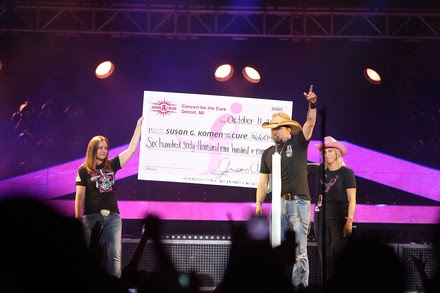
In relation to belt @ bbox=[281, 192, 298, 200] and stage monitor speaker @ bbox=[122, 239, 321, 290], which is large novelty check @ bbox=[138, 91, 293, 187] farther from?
belt @ bbox=[281, 192, 298, 200]

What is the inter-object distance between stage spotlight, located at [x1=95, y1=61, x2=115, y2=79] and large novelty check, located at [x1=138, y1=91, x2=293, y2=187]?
2.72ft

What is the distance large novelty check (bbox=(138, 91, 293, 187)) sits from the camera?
30.2ft

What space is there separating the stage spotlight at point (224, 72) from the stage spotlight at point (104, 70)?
5.63 ft

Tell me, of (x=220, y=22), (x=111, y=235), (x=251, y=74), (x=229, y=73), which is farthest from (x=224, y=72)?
(x=111, y=235)

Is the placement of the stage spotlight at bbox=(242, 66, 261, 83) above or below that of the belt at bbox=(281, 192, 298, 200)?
above

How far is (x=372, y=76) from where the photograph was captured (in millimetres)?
9570

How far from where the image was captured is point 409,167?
948 cm

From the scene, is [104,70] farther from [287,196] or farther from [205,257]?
[287,196]

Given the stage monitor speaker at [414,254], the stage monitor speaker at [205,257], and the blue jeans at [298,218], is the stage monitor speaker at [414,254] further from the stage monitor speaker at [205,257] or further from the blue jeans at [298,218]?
the blue jeans at [298,218]

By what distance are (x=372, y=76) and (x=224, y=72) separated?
2.39 m

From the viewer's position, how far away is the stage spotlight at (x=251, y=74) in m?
9.52

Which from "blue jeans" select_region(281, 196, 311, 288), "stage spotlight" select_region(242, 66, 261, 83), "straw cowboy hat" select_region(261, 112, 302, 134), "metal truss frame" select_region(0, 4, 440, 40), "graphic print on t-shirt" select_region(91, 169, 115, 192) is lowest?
"blue jeans" select_region(281, 196, 311, 288)

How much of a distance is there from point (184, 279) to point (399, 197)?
711cm

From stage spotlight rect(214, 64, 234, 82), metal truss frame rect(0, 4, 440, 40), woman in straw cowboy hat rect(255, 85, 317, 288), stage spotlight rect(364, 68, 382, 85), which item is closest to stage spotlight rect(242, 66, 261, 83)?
stage spotlight rect(214, 64, 234, 82)
